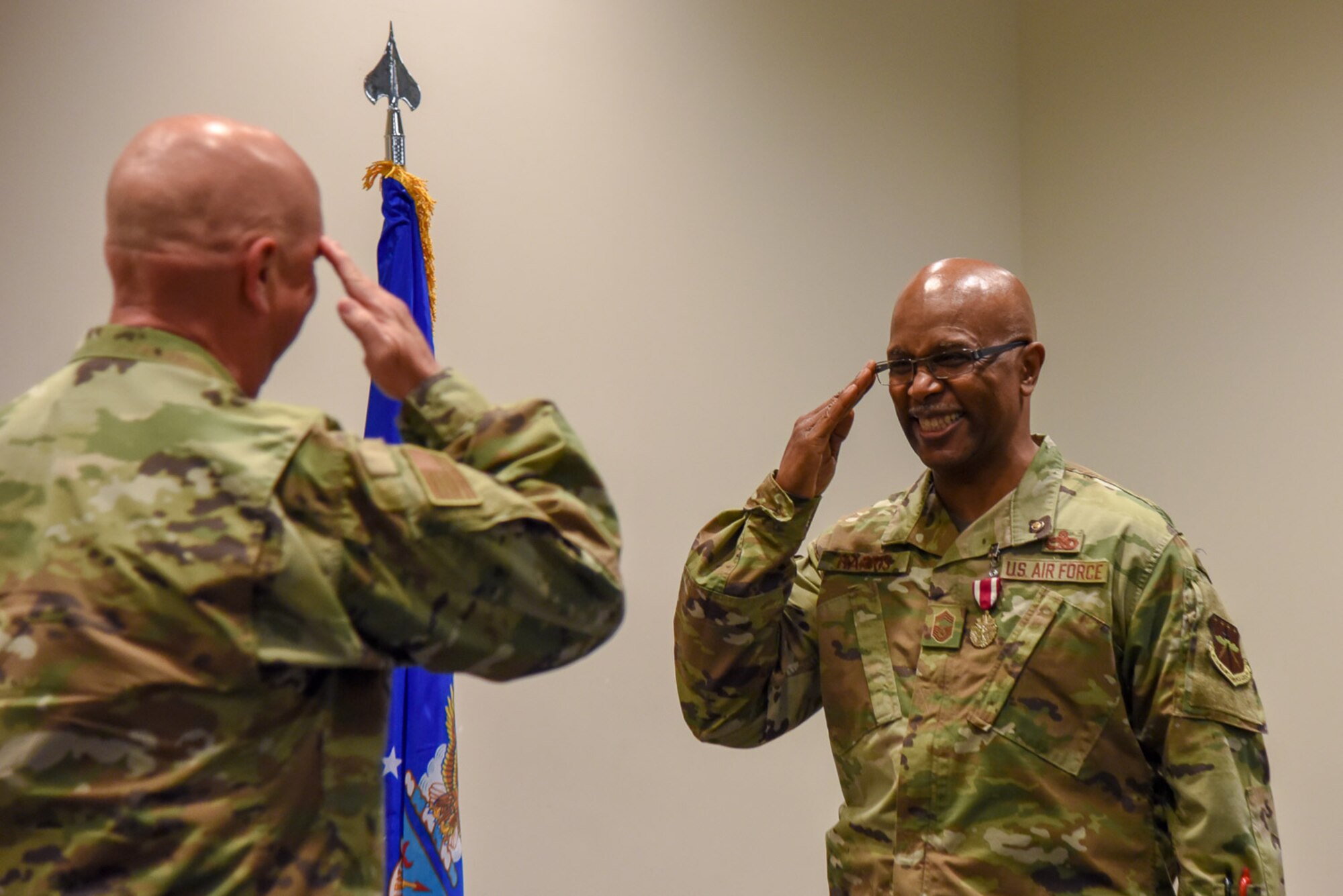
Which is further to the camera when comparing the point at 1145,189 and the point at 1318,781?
the point at 1145,189

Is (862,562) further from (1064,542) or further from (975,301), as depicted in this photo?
(975,301)

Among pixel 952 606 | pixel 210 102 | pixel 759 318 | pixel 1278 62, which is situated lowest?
pixel 952 606

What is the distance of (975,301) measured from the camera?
80.0 inches

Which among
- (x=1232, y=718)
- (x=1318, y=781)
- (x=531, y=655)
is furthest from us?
(x=1318, y=781)

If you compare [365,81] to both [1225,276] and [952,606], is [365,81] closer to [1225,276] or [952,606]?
[952,606]

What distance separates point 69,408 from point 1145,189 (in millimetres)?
3401

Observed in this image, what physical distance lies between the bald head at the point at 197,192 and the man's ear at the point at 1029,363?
3.92 ft

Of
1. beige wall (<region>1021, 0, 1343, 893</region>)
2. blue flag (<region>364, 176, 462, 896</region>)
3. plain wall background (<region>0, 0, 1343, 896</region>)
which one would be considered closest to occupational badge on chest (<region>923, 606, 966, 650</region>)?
blue flag (<region>364, 176, 462, 896</region>)

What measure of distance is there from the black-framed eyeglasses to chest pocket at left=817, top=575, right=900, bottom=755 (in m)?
0.32

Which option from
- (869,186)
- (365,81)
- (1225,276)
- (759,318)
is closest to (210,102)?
(365,81)

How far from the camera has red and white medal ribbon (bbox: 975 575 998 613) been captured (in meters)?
1.92

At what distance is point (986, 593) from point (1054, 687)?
162 millimetres

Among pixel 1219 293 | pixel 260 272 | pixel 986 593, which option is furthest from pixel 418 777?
pixel 1219 293

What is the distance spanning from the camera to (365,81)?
2.80m
